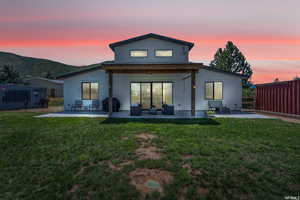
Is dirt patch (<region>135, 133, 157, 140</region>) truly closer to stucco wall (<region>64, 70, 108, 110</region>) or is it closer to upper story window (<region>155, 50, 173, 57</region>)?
stucco wall (<region>64, 70, 108, 110</region>)

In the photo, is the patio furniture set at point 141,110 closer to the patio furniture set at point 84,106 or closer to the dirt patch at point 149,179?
the patio furniture set at point 84,106

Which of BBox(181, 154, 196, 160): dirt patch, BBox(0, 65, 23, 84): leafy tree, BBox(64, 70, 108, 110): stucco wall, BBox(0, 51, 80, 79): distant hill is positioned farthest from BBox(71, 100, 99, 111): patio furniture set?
BBox(0, 51, 80, 79): distant hill

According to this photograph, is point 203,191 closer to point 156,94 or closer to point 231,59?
point 156,94

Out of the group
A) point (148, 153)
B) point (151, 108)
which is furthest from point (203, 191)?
point (151, 108)

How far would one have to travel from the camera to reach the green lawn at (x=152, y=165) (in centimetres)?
258

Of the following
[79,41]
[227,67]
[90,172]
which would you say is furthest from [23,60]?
[90,172]

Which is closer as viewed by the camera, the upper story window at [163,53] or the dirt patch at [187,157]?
the dirt patch at [187,157]

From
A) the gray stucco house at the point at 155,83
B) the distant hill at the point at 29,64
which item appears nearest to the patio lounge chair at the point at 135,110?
the gray stucco house at the point at 155,83

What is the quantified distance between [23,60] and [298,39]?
126 metres

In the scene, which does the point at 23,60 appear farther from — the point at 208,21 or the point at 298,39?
the point at 298,39

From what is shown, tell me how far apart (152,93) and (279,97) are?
9.75 meters

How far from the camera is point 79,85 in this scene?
12984 millimetres

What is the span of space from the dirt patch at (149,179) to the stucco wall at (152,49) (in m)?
10.8

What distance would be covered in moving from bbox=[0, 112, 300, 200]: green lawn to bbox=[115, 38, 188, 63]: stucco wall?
28.3 ft
